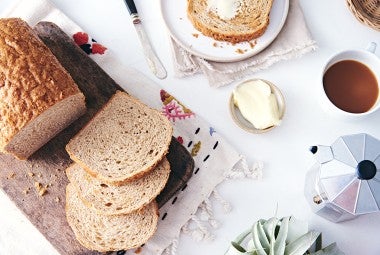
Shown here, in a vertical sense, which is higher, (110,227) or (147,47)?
(147,47)

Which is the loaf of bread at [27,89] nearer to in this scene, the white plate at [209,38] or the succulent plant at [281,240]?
the white plate at [209,38]

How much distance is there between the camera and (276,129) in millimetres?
2199

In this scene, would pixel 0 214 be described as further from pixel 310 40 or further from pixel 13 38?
pixel 310 40

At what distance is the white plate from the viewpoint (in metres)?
2.21

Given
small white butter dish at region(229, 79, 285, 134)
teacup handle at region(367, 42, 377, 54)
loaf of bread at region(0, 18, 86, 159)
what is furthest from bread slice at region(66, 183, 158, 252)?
teacup handle at region(367, 42, 377, 54)

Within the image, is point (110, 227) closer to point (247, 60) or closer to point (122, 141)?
point (122, 141)

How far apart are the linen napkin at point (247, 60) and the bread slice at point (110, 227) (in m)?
0.53

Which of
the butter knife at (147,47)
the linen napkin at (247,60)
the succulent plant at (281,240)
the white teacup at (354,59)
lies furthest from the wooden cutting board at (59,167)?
the white teacup at (354,59)

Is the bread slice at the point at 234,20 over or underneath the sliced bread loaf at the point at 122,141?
over

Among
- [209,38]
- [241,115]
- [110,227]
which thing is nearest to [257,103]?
[241,115]

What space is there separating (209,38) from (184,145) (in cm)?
43

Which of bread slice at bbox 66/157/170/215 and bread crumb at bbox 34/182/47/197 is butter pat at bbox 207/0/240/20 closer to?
bread slice at bbox 66/157/170/215

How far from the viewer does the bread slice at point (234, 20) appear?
7.17ft

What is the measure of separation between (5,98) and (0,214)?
0.50 m
